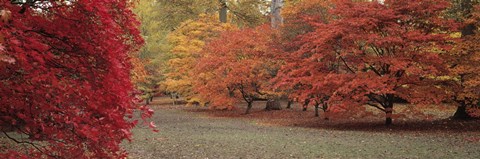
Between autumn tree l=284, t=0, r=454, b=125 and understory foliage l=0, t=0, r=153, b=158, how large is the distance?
30.7 ft

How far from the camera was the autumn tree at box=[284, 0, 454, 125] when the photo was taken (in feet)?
40.9

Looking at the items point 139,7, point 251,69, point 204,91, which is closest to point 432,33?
point 251,69

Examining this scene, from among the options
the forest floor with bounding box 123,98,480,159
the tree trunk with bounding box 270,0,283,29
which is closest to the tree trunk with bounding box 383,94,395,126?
the forest floor with bounding box 123,98,480,159

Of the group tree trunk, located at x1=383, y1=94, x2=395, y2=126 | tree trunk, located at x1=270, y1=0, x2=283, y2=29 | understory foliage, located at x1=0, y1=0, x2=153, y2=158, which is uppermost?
tree trunk, located at x1=270, y1=0, x2=283, y2=29

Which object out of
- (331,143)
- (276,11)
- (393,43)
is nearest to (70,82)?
(331,143)

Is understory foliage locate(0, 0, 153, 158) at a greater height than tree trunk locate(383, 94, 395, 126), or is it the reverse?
understory foliage locate(0, 0, 153, 158)

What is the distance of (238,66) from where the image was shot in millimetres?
19453

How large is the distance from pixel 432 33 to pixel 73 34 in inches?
476

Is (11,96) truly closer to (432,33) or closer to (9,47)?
(9,47)

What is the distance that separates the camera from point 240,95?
2130cm

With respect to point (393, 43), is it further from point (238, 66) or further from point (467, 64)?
point (238, 66)

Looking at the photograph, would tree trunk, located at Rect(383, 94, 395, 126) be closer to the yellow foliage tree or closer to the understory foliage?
the understory foliage

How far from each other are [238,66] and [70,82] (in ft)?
50.5

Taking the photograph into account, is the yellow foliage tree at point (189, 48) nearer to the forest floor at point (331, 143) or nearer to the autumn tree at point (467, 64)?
→ the forest floor at point (331, 143)
